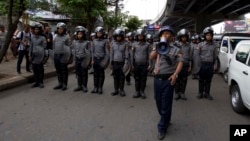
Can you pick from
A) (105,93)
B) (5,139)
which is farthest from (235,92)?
(5,139)

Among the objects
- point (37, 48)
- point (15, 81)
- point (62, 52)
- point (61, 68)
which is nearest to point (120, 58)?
point (62, 52)

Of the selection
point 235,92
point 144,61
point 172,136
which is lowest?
point 172,136

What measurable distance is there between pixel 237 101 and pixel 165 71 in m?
2.49

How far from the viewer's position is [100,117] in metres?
5.91

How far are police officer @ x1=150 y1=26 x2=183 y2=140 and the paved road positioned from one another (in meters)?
0.43

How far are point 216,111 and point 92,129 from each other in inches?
118

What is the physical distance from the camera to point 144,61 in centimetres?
786

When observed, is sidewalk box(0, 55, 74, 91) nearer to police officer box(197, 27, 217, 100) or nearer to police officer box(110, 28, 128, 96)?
police officer box(110, 28, 128, 96)

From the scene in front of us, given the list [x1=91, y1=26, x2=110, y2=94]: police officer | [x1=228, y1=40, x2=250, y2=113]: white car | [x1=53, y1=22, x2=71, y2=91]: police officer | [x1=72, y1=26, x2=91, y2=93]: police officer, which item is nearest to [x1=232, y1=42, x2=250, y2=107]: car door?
[x1=228, y1=40, x2=250, y2=113]: white car

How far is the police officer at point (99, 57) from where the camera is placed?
823 centimetres

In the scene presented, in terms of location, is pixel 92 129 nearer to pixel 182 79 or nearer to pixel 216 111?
pixel 216 111

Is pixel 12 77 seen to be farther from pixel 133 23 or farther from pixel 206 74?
pixel 133 23

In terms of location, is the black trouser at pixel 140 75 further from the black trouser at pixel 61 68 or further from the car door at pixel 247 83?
the car door at pixel 247 83

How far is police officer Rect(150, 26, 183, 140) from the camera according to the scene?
4.78 metres
